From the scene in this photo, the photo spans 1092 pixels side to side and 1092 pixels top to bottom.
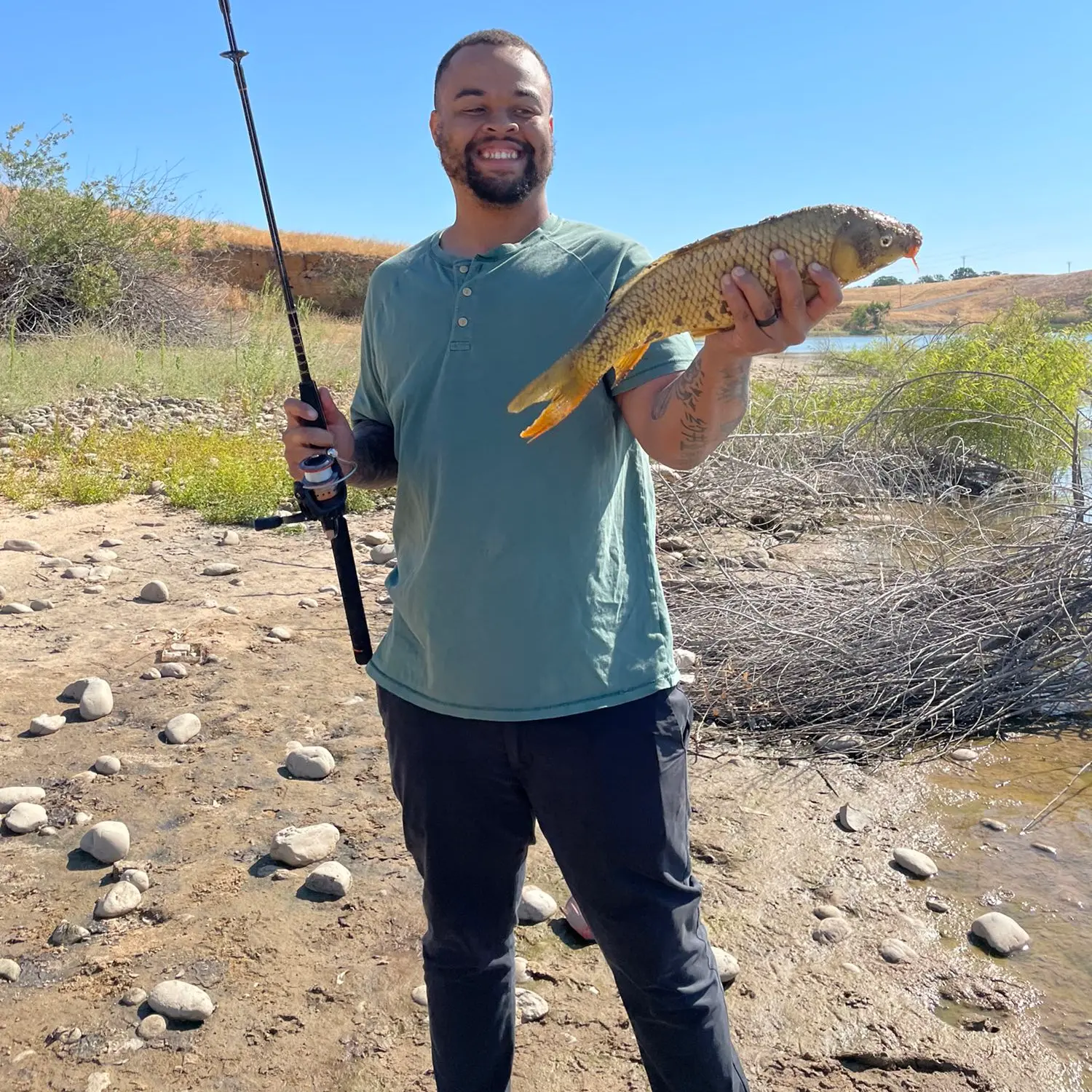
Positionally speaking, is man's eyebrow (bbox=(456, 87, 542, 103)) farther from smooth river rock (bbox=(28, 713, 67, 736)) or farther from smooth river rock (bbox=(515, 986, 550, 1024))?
smooth river rock (bbox=(28, 713, 67, 736))

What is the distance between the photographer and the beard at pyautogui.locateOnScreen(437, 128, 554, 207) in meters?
1.87

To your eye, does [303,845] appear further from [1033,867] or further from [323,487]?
[1033,867]

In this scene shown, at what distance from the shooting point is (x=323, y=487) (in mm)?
2141

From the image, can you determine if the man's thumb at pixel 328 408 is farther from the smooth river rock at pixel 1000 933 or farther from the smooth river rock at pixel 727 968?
the smooth river rock at pixel 1000 933

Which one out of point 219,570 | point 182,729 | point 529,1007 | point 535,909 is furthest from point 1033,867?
point 219,570

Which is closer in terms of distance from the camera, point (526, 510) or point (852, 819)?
point (526, 510)

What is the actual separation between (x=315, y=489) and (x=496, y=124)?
0.88 metres

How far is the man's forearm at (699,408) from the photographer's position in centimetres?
159

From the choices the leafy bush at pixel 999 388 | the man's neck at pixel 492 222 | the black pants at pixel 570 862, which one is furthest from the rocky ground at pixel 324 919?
the leafy bush at pixel 999 388

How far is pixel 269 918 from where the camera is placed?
2883mm

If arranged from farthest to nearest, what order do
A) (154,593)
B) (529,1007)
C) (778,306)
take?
(154,593)
(529,1007)
(778,306)

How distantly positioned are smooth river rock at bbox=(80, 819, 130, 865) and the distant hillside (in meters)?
3.86

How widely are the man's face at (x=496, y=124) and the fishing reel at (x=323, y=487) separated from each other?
2.19ft

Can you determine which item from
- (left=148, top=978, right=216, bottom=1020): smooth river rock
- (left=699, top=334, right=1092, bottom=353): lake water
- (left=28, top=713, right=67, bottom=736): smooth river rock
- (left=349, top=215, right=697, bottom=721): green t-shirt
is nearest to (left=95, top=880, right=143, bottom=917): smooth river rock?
(left=148, top=978, right=216, bottom=1020): smooth river rock
